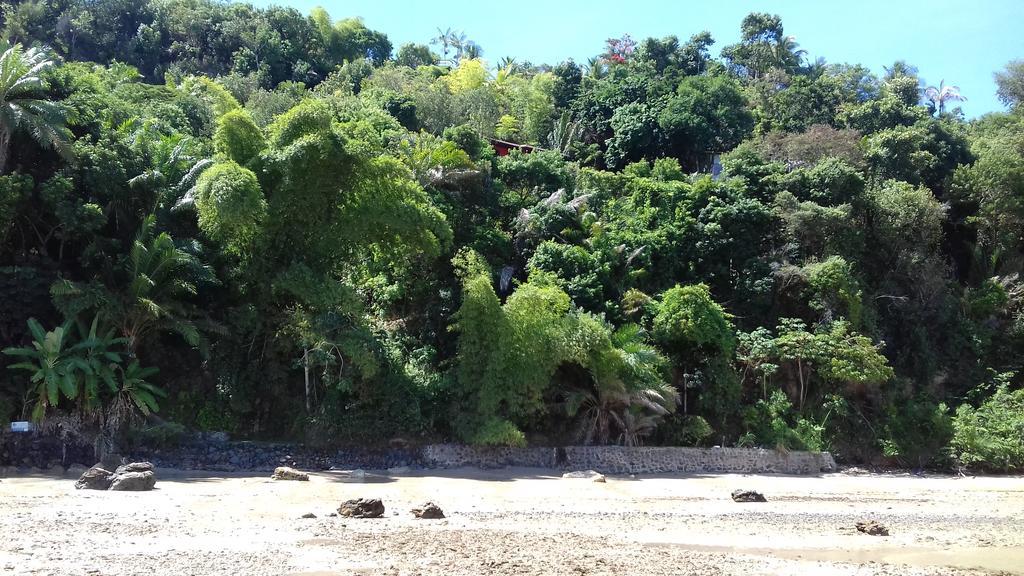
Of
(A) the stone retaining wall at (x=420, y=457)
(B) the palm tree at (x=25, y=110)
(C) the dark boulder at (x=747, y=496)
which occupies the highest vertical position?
(B) the palm tree at (x=25, y=110)

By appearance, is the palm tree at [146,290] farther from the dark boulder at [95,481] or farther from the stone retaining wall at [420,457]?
the dark boulder at [95,481]

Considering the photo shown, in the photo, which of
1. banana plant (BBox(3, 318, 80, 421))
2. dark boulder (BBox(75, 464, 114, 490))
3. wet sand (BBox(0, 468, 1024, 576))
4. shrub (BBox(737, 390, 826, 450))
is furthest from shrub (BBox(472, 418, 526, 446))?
banana plant (BBox(3, 318, 80, 421))

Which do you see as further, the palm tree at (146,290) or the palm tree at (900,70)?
the palm tree at (900,70)

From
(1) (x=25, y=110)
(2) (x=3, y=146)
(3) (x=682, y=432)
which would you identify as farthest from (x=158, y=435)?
(3) (x=682, y=432)

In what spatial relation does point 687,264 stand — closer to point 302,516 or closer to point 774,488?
point 774,488

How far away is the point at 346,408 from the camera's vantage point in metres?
19.9

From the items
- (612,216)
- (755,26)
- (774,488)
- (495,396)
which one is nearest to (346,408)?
(495,396)

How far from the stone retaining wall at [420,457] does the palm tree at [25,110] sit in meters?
6.81

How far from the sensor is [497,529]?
12.8 m

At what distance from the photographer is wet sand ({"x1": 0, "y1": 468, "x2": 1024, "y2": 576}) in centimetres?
1020

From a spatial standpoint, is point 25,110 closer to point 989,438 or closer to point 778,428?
point 778,428

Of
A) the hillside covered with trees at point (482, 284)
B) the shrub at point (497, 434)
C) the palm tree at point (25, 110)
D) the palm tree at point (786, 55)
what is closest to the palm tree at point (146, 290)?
the hillside covered with trees at point (482, 284)

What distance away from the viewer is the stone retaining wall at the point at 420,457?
18.1m

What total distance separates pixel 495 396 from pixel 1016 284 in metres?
20.7
